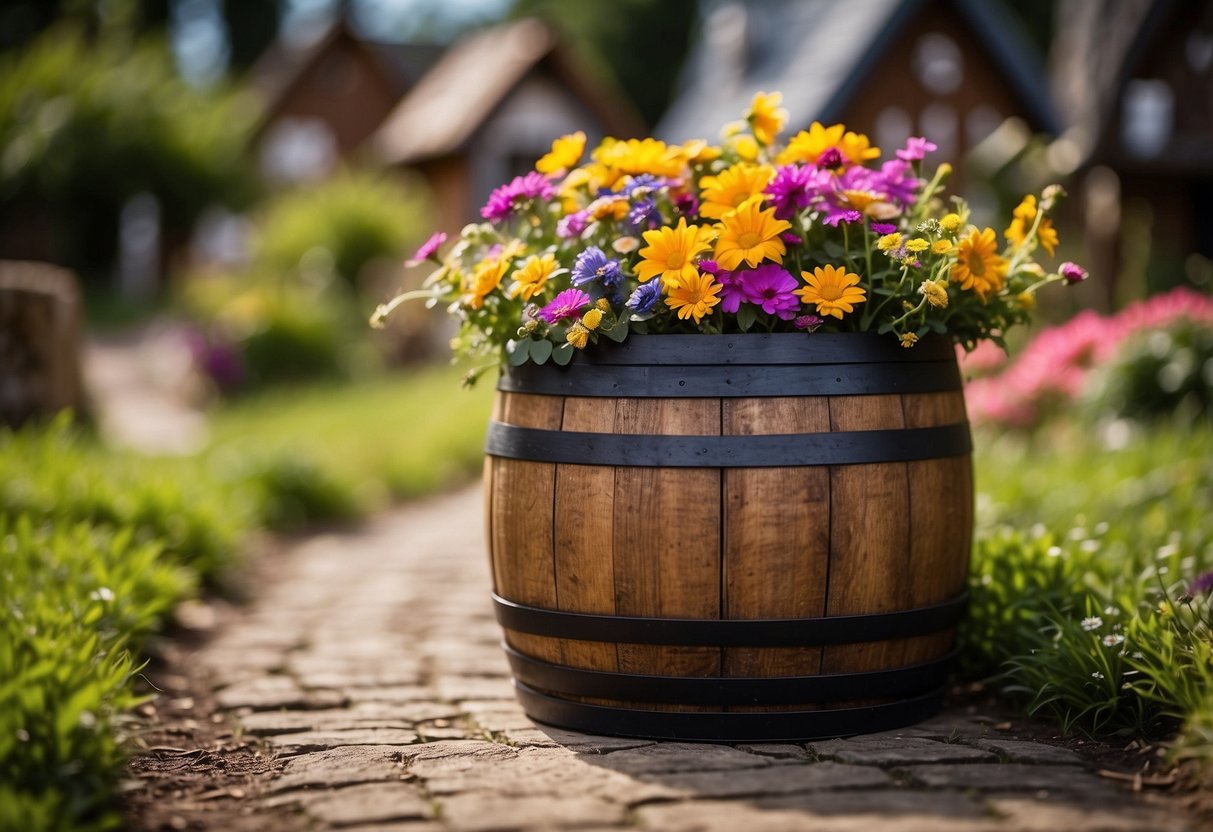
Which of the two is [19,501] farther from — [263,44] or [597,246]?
[263,44]

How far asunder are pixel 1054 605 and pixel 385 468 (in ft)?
16.3

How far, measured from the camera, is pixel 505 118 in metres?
23.1

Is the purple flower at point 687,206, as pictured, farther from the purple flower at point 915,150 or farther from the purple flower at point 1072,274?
the purple flower at point 1072,274

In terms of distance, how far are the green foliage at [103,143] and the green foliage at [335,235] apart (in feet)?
12.2

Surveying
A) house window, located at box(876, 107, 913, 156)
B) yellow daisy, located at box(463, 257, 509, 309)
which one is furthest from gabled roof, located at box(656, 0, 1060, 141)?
yellow daisy, located at box(463, 257, 509, 309)

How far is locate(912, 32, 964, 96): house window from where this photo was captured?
14844 mm

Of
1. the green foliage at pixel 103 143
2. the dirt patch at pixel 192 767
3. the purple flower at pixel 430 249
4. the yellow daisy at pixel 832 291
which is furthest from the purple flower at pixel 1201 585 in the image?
the green foliage at pixel 103 143

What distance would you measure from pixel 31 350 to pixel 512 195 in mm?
5189

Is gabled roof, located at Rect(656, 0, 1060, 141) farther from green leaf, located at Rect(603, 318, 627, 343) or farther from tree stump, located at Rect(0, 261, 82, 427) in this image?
green leaf, located at Rect(603, 318, 627, 343)

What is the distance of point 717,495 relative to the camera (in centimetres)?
257

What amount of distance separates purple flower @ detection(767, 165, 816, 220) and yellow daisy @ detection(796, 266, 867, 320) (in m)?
0.21

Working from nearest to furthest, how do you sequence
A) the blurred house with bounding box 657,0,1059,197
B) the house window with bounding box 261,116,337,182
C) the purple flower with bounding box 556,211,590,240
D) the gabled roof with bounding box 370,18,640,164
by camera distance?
the purple flower with bounding box 556,211,590,240
the blurred house with bounding box 657,0,1059,197
the gabled roof with bounding box 370,18,640,164
the house window with bounding box 261,116,337,182

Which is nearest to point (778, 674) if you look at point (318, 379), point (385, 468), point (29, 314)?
point (385, 468)

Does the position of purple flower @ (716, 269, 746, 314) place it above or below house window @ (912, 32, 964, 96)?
below
